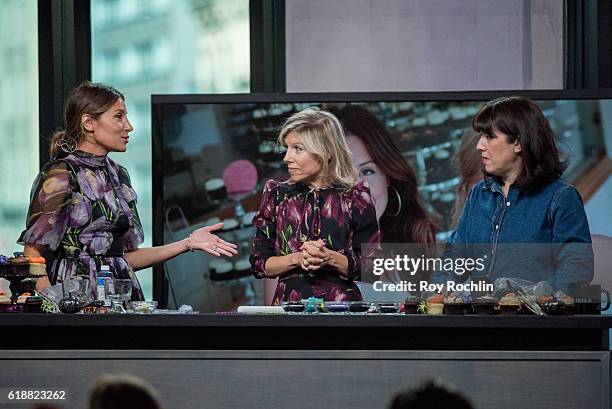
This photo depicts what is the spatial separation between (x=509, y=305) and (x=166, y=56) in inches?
134

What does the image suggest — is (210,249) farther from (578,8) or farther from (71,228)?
(578,8)

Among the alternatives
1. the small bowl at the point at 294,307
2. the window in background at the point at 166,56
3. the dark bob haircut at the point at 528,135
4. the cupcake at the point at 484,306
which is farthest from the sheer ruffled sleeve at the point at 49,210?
the window in background at the point at 166,56

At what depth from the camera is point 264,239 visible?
417 centimetres

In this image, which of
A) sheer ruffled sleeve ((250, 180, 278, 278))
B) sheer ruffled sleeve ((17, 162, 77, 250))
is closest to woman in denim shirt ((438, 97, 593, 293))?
sheer ruffled sleeve ((250, 180, 278, 278))

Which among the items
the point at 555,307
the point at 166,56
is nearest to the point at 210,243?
the point at 555,307

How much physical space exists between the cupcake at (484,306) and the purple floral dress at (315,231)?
3.22 ft

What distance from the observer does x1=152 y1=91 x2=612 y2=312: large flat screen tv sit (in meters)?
5.45

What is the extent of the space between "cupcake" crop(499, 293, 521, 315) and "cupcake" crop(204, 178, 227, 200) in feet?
8.60

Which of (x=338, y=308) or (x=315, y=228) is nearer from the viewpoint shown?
(x=338, y=308)

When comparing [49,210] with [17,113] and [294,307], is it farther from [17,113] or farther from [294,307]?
[17,113]

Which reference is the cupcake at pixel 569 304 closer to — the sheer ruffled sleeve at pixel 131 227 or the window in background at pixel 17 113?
the sheer ruffled sleeve at pixel 131 227

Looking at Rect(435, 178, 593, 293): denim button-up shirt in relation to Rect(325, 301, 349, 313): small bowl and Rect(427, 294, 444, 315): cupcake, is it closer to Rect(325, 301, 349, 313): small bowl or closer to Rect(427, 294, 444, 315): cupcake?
Rect(427, 294, 444, 315): cupcake

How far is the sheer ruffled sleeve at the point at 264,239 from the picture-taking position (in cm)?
412

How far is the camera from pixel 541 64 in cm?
589
